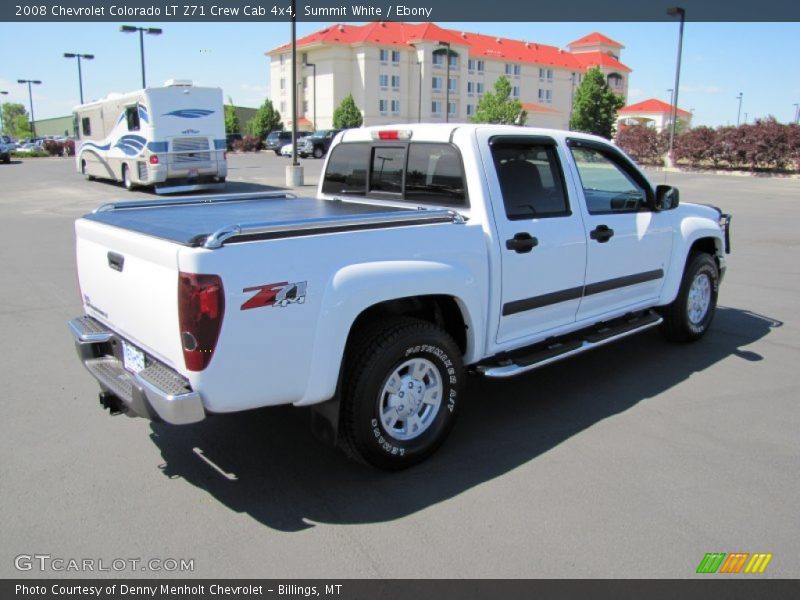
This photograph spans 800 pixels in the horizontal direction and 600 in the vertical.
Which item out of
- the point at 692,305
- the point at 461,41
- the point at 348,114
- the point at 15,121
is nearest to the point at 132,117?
the point at 692,305

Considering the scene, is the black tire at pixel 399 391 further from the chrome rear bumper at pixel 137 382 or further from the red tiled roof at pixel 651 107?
the red tiled roof at pixel 651 107

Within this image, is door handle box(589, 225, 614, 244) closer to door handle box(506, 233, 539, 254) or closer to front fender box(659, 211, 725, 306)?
door handle box(506, 233, 539, 254)

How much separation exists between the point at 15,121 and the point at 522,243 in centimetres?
14509

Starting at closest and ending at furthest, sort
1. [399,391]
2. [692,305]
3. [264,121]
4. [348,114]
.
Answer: [399,391]
[692,305]
[264,121]
[348,114]

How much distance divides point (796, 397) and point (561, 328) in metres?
1.89

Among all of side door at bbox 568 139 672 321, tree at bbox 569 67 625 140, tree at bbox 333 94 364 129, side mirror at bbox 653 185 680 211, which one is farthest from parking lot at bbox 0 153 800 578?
tree at bbox 333 94 364 129

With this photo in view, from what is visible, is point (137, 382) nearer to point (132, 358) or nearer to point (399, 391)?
point (132, 358)

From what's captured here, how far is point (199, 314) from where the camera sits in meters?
3.01

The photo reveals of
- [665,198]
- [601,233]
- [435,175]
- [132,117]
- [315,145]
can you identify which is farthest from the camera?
[315,145]

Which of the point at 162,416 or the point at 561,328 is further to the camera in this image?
the point at 561,328

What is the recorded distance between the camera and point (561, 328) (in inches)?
189

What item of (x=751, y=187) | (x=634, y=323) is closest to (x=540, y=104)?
(x=751, y=187)
